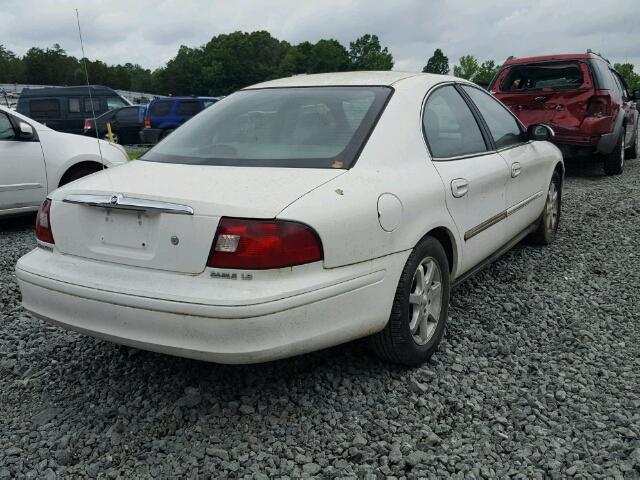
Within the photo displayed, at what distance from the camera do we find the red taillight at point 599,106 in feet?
27.3

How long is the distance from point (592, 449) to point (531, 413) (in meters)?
0.31

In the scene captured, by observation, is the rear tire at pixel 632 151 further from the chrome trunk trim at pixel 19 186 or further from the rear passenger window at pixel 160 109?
the rear passenger window at pixel 160 109

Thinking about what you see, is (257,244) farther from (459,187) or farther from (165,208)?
(459,187)

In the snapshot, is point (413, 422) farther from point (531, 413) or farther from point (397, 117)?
point (397, 117)

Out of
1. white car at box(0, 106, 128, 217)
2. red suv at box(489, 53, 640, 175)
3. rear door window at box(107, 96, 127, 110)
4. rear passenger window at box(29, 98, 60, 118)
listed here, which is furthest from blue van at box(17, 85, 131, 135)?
red suv at box(489, 53, 640, 175)

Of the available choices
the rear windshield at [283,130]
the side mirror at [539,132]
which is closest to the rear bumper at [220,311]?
the rear windshield at [283,130]

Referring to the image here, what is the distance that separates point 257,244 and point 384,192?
674 mm

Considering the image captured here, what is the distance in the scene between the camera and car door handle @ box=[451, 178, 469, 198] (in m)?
3.22

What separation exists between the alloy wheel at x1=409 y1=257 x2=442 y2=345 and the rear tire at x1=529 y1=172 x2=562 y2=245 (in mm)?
2289

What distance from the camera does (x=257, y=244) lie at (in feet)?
7.56

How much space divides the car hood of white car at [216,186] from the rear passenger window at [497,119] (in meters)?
1.83

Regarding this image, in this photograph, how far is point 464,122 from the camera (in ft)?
12.3

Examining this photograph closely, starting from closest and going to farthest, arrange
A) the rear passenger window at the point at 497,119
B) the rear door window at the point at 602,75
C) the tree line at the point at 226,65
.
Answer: the rear passenger window at the point at 497,119, the rear door window at the point at 602,75, the tree line at the point at 226,65

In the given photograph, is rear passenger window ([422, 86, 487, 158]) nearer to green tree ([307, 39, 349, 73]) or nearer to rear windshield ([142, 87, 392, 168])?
rear windshield ([142, 87, 392, 168])
